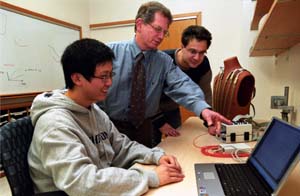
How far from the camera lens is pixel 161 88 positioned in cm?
162

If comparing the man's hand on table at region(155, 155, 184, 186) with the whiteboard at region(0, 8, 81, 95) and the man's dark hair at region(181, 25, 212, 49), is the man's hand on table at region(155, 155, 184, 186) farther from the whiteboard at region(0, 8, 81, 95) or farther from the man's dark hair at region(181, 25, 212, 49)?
the whiteboard at region(0, 8, 81, 95)

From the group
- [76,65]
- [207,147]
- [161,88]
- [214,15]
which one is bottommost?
[207,147]

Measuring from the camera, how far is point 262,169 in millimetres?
816

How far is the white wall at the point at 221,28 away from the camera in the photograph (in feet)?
8.37

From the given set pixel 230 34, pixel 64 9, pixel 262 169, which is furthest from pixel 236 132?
pixel 64 9

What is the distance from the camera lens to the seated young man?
71 cm

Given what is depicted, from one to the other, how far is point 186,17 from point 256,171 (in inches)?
111

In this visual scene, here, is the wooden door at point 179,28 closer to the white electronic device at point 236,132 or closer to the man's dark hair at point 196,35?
the man's dark hair at point 196,35

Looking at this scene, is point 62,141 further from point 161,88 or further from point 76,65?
point 161,88

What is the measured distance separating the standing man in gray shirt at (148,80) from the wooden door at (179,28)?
170 centimetres

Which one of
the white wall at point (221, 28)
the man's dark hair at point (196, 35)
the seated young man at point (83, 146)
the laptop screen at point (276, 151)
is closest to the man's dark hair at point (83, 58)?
the seated young man at point (83, 146)

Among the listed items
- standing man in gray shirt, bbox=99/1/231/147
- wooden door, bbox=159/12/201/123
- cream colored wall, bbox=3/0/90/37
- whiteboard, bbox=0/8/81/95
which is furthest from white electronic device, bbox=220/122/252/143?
cream colored wall, bbox=3/0/90/37

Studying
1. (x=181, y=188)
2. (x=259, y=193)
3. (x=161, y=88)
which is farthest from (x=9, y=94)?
(x=259, y=193)

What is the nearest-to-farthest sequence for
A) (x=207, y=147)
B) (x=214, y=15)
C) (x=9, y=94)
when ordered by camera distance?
1. (x=207, y=147)
2. (x=9, y=94)
3. (x=214, y=15)
